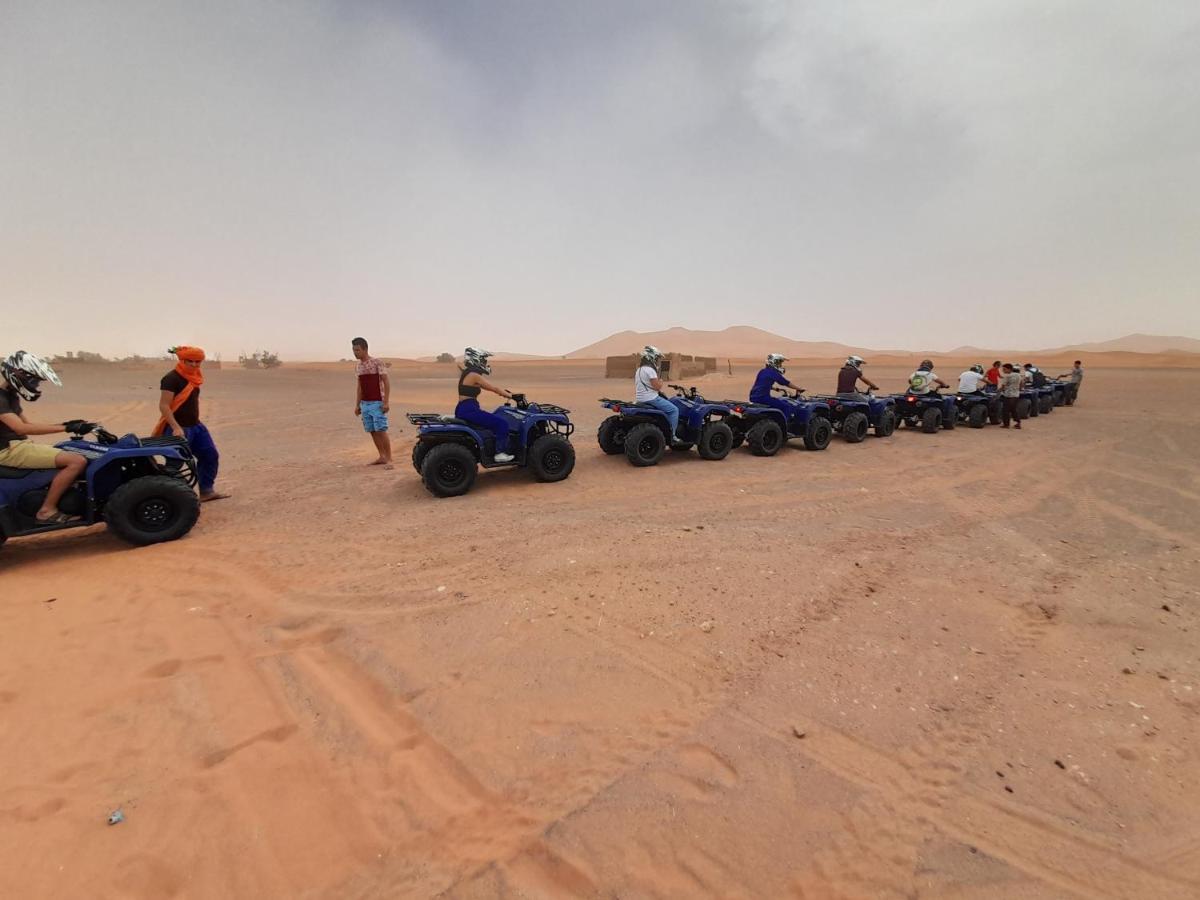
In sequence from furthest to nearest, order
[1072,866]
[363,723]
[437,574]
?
[437,574] → [363,723] → [1072,866]

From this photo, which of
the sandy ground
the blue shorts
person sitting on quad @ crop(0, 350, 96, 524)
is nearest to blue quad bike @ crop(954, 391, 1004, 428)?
the sandy ground

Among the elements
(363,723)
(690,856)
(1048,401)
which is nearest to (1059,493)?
(690,856)

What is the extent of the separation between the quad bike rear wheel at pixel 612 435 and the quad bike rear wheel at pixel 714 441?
1.24 m

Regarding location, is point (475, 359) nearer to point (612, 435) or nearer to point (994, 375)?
point (612, 435)

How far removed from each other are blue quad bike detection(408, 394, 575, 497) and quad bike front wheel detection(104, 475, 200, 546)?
7.33 ft

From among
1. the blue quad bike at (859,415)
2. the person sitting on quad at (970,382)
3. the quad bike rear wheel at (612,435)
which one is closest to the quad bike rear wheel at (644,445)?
the quad bike rear wheel at (612,435)

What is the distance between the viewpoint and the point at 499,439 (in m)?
6.94

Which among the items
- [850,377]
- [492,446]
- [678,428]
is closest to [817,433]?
[850,377]

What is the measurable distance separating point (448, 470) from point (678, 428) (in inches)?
151

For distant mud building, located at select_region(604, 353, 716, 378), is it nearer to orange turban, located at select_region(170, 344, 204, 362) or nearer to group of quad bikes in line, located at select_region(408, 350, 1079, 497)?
group of quad bikes in line, located at select_region(408, 350, 1079, 497)

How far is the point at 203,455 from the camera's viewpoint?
6.46 metres

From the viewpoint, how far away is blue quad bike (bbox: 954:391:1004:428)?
13688mm

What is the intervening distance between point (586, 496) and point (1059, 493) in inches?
245

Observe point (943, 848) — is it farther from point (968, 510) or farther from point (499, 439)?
point (499, 439)
